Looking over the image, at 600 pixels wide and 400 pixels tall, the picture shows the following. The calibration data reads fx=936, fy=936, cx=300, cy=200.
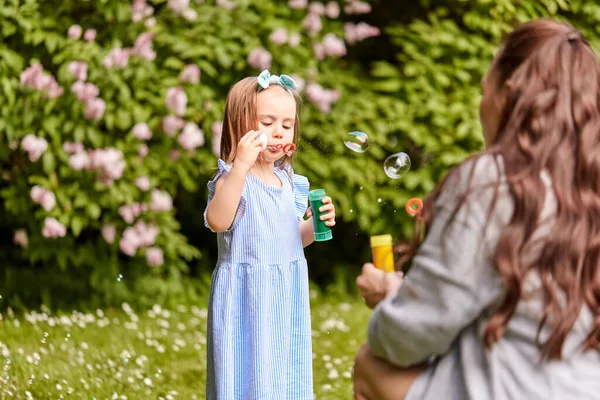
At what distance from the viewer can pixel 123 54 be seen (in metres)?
4.69

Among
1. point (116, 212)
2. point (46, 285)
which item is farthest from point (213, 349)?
point (46, 285)

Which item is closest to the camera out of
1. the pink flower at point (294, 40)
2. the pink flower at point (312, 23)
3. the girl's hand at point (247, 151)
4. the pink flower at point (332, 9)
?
the girl's hand at point (247, 151)

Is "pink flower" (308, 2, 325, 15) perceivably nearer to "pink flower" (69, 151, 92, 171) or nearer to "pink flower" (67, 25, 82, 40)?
"pink flower" (67, 25, 82, 40)

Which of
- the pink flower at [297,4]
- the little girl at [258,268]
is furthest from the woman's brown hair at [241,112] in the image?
the pink flower at [297,4]

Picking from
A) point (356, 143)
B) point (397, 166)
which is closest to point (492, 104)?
point (397, 166)

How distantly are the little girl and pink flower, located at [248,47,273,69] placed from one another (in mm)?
2161

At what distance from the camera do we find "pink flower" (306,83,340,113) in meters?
5.13

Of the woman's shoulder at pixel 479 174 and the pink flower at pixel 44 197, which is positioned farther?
the pink flower at pixel 44 197

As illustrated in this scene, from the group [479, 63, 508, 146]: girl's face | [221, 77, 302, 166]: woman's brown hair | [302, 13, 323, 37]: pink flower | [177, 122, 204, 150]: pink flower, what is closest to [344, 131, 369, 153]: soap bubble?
[221, 77, 302, 166]: woman's brown hair

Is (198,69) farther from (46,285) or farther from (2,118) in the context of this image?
(46,285)

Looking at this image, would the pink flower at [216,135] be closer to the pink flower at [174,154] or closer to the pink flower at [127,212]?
the pink flower at [174,154]

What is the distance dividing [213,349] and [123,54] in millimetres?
2388

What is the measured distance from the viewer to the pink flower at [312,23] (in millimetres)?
5203

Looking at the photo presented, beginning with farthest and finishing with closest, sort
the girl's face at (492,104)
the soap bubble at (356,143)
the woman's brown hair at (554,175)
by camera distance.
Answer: the soap bubble at (356,143) → the girl's face at (492,104) → the woman's brown hair at (554,175)
